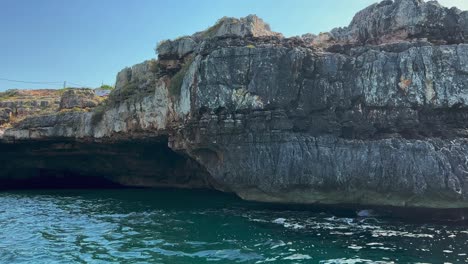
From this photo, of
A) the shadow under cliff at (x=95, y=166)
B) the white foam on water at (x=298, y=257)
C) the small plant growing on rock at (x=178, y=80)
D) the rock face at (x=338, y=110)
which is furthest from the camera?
the shadow under cliff at (x=95, y=166)

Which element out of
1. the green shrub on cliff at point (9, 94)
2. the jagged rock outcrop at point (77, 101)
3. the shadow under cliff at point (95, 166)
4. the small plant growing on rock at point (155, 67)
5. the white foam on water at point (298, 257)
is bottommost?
the white foam on water at point (298, 257)

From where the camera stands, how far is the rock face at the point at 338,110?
21484 millimetres

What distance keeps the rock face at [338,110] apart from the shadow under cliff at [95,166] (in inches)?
411

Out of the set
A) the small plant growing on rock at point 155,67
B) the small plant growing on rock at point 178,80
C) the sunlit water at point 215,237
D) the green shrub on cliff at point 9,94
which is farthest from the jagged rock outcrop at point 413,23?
the green shrub on cliff at point 9,94

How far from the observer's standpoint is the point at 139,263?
1366 cm

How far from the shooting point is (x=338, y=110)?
2356 centimetres

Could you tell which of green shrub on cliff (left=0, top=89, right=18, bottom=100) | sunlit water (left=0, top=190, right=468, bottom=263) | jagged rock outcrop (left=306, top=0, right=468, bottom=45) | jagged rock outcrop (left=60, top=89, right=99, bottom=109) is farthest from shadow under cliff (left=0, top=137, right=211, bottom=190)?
jagged rock outcrop (left=306, top=0, right=468, bottom=45)

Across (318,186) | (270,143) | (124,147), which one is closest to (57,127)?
(124,147)

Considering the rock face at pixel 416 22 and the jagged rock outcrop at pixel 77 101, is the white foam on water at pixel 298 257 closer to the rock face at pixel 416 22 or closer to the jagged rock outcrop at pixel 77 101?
the rock face at pixel 416 22

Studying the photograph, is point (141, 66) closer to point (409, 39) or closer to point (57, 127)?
point (57, 127)

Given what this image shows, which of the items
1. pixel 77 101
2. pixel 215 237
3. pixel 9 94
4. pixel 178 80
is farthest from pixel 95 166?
pixel 215 237

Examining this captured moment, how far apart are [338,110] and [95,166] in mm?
25761

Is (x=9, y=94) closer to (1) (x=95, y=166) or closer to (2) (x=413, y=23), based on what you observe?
(1) (x=95, y=166)

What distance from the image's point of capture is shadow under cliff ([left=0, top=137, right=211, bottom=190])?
3638cm
